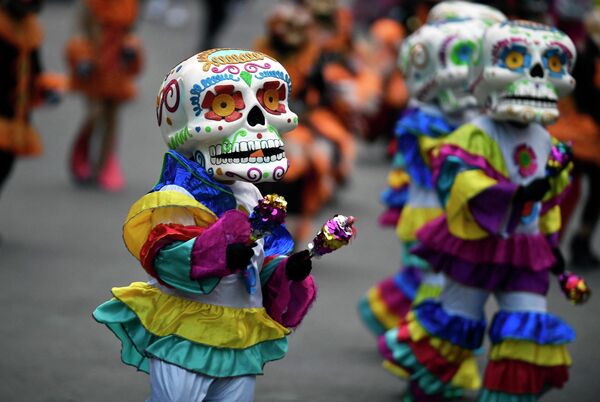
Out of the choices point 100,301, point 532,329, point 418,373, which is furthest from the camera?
point 100,301

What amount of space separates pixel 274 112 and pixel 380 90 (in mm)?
10640

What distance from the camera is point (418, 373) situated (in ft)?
20.8

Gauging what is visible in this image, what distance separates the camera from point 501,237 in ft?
19.7

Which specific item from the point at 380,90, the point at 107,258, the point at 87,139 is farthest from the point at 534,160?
the point at 380,90

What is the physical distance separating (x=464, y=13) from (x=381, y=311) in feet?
6.42

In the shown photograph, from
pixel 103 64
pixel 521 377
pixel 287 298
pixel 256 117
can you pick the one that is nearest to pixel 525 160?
pixel 521 377

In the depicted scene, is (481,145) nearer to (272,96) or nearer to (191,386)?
(272,96)

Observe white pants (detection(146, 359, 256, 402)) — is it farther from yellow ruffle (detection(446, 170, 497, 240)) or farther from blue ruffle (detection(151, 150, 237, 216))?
yellow ruffle (detection(446, 170, 497, 240))

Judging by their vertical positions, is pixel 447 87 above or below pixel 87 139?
below

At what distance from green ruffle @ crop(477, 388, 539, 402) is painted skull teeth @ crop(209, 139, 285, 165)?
2.05 m

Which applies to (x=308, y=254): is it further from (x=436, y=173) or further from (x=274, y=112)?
(x=436, y=173)

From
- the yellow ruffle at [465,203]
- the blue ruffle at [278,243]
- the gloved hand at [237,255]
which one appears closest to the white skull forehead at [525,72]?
the yellow ruffle at [465,203]

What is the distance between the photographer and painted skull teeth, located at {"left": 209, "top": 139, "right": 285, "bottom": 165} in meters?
4.59

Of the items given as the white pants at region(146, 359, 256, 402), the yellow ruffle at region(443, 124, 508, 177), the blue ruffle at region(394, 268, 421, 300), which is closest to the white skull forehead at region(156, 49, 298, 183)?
the white pants at region(146, 359, 256, 402)
